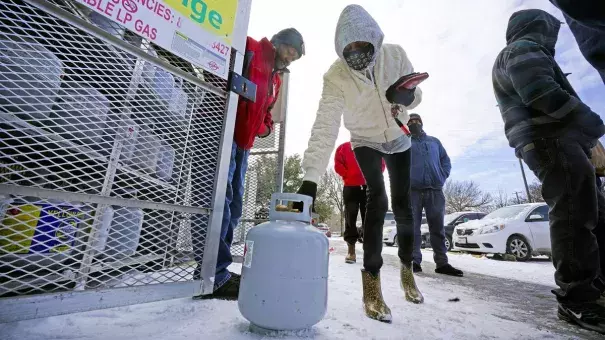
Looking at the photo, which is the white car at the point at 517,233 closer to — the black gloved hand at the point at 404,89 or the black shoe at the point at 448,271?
the black shoe at the point at 448,271

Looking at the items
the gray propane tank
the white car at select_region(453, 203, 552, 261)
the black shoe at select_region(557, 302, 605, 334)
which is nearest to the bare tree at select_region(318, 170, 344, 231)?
the white car at select_region(453, 203, 552, 261)

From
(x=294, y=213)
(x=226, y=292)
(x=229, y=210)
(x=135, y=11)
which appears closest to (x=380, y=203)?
(x=294, y=213)

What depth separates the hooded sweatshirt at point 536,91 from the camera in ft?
5.25

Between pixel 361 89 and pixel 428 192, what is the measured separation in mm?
2368

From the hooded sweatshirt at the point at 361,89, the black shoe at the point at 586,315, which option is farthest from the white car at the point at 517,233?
the hooded sweatshirt at the point at 361,89

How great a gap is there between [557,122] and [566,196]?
459 mm

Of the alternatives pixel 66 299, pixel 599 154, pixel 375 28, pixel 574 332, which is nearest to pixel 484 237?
pixel 599 154

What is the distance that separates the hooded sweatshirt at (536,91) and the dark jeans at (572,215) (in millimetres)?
108

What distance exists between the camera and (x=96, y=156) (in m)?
1.14

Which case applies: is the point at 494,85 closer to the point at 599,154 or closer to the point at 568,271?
the point at 599,154

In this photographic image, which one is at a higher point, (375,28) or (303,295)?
(375,28)

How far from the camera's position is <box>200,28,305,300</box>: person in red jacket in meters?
1.76

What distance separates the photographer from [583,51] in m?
0.94

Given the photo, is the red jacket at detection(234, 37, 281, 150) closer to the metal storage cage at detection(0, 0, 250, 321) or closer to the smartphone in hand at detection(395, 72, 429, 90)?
the metal storage cage at detection(0, 0, 250, 321)
